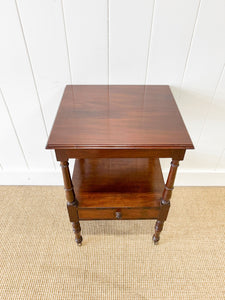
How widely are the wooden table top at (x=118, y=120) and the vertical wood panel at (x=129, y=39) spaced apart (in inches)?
2.5

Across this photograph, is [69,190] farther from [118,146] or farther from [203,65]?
[203,65]

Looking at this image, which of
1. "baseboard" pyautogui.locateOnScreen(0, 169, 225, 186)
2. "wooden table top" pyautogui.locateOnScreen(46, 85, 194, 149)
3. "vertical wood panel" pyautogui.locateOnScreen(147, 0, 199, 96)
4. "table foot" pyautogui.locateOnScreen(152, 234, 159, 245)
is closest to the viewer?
"wooden table top" pyautogui.locateOnScreen(46, 85, 194, 149)

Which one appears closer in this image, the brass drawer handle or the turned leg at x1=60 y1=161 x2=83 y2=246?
the turned leg at x1=60 y1=161 x2=83 y2=246

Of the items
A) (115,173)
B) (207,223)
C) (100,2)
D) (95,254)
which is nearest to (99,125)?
(115,173)

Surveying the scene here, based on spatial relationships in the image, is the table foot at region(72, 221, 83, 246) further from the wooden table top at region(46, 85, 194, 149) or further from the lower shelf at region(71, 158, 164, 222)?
the wooden table top at region(46, 85, 194, 149)

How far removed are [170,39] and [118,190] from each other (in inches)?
27.9

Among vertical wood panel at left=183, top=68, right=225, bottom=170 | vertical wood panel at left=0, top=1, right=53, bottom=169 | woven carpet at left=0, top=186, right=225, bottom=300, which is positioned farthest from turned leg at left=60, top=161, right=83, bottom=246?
vertical wood panel at left=183, top=68, right=225, bottom=170

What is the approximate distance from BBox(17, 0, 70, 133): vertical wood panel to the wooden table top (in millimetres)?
93

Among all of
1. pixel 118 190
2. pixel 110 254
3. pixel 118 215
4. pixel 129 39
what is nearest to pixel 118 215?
pixel 118 215

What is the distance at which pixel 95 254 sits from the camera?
1122 millimetres

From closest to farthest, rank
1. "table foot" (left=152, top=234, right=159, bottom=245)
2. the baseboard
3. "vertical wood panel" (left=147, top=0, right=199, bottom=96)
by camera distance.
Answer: "vertical wood panel" (left=147, top=0, right=199, bottom=96)
"table foot" (left=152, top=234, right=159, bottom=245)
the baseboard

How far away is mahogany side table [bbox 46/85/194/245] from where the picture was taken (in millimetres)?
692

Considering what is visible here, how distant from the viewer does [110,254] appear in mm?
1122

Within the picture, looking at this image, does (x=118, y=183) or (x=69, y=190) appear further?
(x=118, y=183)
